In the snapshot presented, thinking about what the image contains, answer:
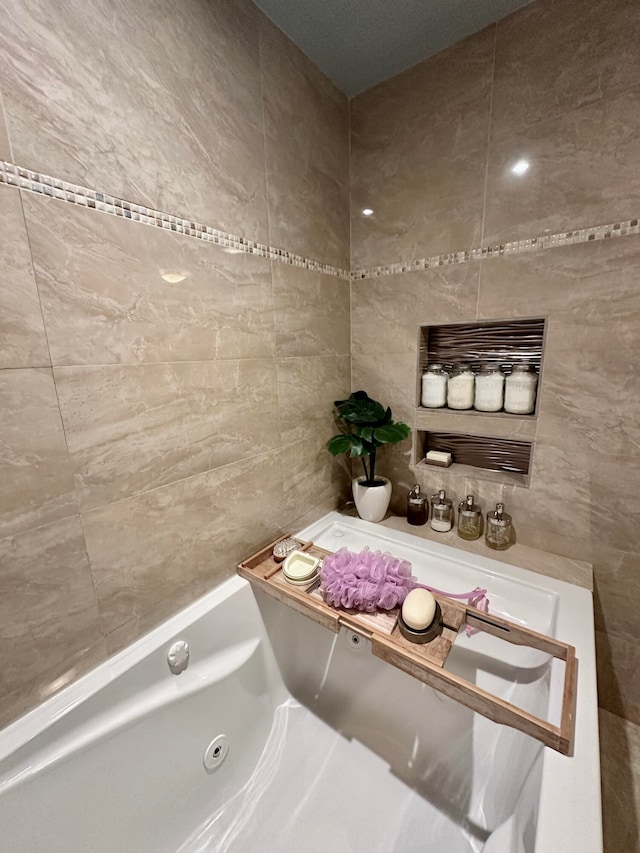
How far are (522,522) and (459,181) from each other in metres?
1.21

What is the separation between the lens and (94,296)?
2.34 ft

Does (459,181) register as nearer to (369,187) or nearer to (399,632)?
(369,187)

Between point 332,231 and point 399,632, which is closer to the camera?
point 399,632

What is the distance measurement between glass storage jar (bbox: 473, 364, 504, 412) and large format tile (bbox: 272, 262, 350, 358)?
1.82ft

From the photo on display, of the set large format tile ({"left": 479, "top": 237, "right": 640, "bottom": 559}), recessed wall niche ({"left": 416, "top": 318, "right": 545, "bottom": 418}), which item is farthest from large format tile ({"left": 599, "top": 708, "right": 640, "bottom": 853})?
recessed wall niche ({"left": 416, "top": 318, "right": 545, "bottom": 418})

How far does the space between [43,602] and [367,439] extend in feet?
3.33

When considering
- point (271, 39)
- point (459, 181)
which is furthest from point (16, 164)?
point (459, 181)

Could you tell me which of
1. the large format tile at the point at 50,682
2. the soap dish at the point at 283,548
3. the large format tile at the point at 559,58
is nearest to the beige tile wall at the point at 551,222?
the large format tile at the point at 559,58

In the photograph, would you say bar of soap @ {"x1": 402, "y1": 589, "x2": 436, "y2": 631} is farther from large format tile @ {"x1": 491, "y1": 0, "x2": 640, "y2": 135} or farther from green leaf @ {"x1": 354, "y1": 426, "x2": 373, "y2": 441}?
large format tile @ {"x1": 491, "y1": 0, "x2": 640, "y2": 135}

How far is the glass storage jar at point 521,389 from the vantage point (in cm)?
115

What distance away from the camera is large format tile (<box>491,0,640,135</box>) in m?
0.87

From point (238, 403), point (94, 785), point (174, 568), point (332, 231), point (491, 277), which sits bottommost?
point (94, 785)

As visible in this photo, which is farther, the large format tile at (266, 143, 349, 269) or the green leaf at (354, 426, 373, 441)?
the green leaf at (354, 426, 373, 441)

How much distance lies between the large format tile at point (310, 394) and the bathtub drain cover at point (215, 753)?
0.88 metres
